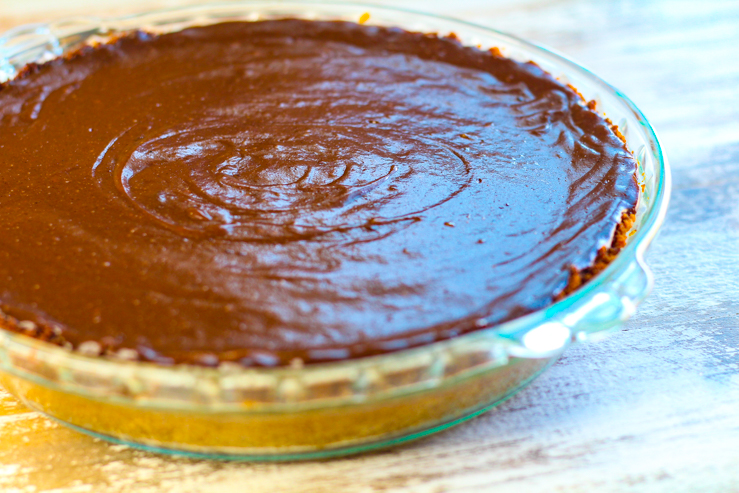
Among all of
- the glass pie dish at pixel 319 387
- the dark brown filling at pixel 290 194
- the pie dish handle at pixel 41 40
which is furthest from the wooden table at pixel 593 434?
the pie dish handle at pixel 41 40

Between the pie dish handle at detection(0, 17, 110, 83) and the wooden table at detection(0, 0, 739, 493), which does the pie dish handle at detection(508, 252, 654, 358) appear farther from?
the pie dish handle at detection(0, 17, 110, 83)

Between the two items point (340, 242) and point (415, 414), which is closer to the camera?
point (415, 414)

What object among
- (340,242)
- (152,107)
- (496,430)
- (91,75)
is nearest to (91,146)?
(152,107)

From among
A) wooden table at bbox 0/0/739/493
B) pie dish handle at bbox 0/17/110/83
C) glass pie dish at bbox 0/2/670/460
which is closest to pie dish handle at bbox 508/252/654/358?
glass pie dish at bbox 0/2/670/460

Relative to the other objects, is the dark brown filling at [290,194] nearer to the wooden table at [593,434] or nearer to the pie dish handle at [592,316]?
the pie dish handle at [592,316]

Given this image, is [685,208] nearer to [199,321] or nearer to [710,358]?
[710,358]

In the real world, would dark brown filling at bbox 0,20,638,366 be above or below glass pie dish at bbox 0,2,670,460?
above

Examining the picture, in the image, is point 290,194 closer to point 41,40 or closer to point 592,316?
point 592,316
